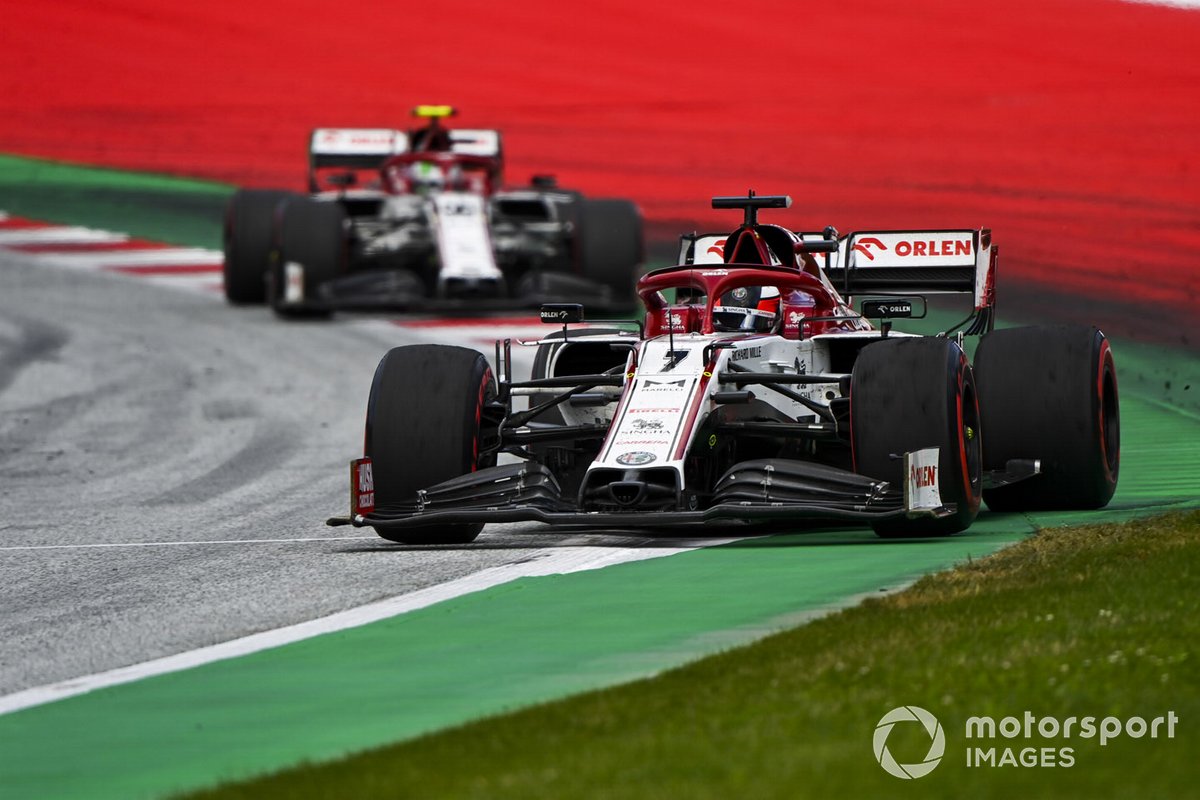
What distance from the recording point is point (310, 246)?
25953 millimetres

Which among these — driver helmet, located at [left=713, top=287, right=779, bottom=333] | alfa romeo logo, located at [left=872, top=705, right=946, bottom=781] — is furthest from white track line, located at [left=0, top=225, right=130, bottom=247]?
alfa romeo logo, located at [left=872, top=705, right=946, bottom=781]

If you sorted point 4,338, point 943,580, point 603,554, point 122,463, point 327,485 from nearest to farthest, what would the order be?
point 943,580 < point 603,554 < point 327,485 < point 122,463 < point 4,338

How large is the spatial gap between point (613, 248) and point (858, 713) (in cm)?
2003

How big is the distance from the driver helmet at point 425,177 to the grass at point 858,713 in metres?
18.8

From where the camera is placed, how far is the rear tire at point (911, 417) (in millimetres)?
11867

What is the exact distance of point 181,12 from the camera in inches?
1334

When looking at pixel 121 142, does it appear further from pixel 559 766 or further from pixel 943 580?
pixel 559 766

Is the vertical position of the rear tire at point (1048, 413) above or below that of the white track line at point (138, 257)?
above

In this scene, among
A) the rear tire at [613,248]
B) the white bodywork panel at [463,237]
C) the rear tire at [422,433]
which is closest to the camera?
the rear tire at [422,433]

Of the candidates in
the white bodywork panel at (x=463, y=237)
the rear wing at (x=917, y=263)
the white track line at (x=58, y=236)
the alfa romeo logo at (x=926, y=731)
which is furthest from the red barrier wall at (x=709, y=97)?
the alfa romeo logo at (x=926, y=731)

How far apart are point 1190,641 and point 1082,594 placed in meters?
1.25

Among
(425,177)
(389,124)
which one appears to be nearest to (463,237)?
(425,177)

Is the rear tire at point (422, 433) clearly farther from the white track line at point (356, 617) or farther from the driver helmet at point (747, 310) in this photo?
the driver helmet at point (747, 310)

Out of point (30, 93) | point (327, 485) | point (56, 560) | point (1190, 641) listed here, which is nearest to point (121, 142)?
point (30, 93)
